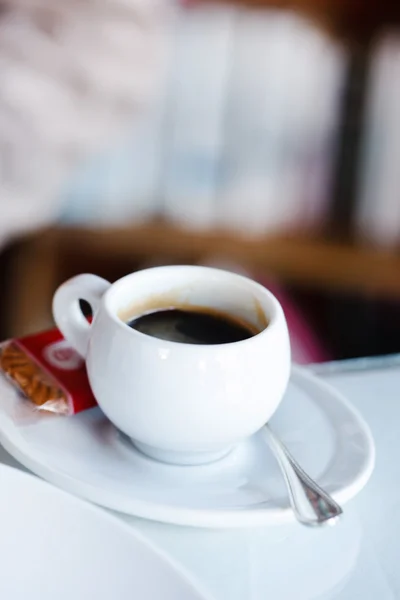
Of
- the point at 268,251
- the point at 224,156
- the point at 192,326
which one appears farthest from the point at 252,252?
the point at 192,326

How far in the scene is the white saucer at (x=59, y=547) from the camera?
0.25 m

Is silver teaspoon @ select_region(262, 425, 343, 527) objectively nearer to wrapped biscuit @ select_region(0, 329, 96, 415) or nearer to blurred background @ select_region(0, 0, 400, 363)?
wrapped biscuit @ select_region(0, 329, 96, 415)

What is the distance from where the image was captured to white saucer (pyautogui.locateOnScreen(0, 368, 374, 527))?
0.97 feet

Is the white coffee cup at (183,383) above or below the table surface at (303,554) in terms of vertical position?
above

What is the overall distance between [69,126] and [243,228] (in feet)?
1.11

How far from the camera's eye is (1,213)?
0.94 meters

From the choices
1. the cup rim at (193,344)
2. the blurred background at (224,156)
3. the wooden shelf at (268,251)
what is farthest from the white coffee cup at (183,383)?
the wooden shelf at (268,251)

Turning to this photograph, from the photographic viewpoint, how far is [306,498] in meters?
0.30

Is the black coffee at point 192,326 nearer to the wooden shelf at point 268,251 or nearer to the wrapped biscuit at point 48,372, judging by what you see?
the wrapped biscuit at point 48,372

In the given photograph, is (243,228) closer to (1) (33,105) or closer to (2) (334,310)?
(2) (334,310)

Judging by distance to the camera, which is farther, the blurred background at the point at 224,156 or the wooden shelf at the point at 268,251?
the wooden shelf at the point at 268,251

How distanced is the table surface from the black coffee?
0.29 ft

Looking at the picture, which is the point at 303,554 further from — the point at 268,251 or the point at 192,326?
the point at 268,251

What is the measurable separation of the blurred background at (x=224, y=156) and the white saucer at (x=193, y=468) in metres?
0.56
